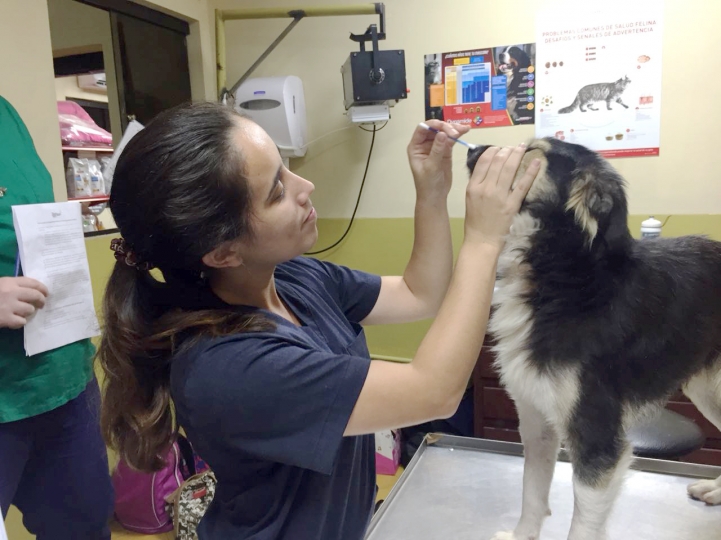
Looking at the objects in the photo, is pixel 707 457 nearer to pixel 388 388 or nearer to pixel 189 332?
pixel 388 388

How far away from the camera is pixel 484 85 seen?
2.44 metres

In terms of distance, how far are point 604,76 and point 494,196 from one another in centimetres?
186

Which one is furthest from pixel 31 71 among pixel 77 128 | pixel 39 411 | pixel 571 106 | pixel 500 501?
pixel 571 106

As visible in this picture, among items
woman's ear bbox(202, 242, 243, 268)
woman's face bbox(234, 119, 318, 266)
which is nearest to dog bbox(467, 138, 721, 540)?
woman's face bbox(234, 119, 318, 266)

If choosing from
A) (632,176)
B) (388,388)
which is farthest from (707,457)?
(388,388)

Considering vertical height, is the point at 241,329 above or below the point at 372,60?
below

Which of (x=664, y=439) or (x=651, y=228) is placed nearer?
(x=664, y=439)

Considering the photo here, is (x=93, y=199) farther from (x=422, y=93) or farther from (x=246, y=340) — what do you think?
(x=246, y=340)

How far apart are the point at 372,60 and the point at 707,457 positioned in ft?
6.68

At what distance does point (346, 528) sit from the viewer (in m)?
0.93

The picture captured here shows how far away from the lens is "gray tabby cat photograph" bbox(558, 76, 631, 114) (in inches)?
89.6

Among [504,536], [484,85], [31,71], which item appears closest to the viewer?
[504,536]

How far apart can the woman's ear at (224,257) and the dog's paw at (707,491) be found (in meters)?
1.14

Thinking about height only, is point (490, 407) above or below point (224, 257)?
below
